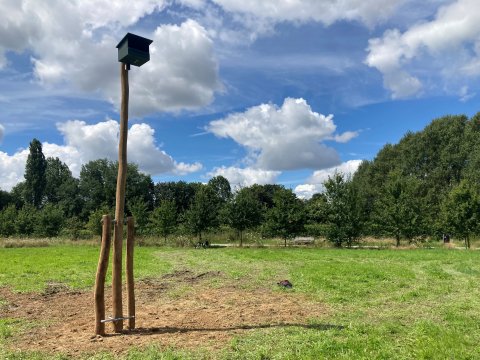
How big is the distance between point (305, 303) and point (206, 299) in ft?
7.69

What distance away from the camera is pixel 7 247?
33156 mm

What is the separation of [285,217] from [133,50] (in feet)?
93.6

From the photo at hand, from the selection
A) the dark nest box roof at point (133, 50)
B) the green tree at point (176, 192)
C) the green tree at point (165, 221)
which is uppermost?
the green tree at point (176, 192)

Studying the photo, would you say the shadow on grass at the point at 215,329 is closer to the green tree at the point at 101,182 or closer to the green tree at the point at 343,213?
the green tree at the point at 343,213

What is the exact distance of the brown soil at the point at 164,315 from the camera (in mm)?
6402

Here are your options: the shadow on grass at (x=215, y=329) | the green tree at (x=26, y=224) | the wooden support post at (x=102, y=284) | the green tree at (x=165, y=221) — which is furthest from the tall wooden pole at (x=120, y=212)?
the green tree at (x=26, y=224)

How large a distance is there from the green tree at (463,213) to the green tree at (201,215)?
19708 mm

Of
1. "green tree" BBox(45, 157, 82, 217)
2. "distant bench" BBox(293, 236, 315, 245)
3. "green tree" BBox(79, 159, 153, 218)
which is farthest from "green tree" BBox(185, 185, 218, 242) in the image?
"green tree" BBox(45, 157, 82, 217)

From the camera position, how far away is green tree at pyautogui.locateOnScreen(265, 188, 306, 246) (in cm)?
3453

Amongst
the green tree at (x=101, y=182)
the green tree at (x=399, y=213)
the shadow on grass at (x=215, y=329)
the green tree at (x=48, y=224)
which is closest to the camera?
the shadow on grass at (x=215, y=329)

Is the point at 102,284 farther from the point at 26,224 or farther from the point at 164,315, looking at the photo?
the point at 26,224

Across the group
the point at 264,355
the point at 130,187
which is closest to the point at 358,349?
the point at 264,355

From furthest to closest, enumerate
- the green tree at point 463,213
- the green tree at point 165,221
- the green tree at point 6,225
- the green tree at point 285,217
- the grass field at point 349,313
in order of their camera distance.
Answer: the green tree at point 6,225 < the green tree at point 165,221 < the green tree at point 285,217 < the green tree at point 463,213 < the grass field at point 349,313

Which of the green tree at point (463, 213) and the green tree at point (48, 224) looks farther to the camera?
the green tree at point (48, 224)
